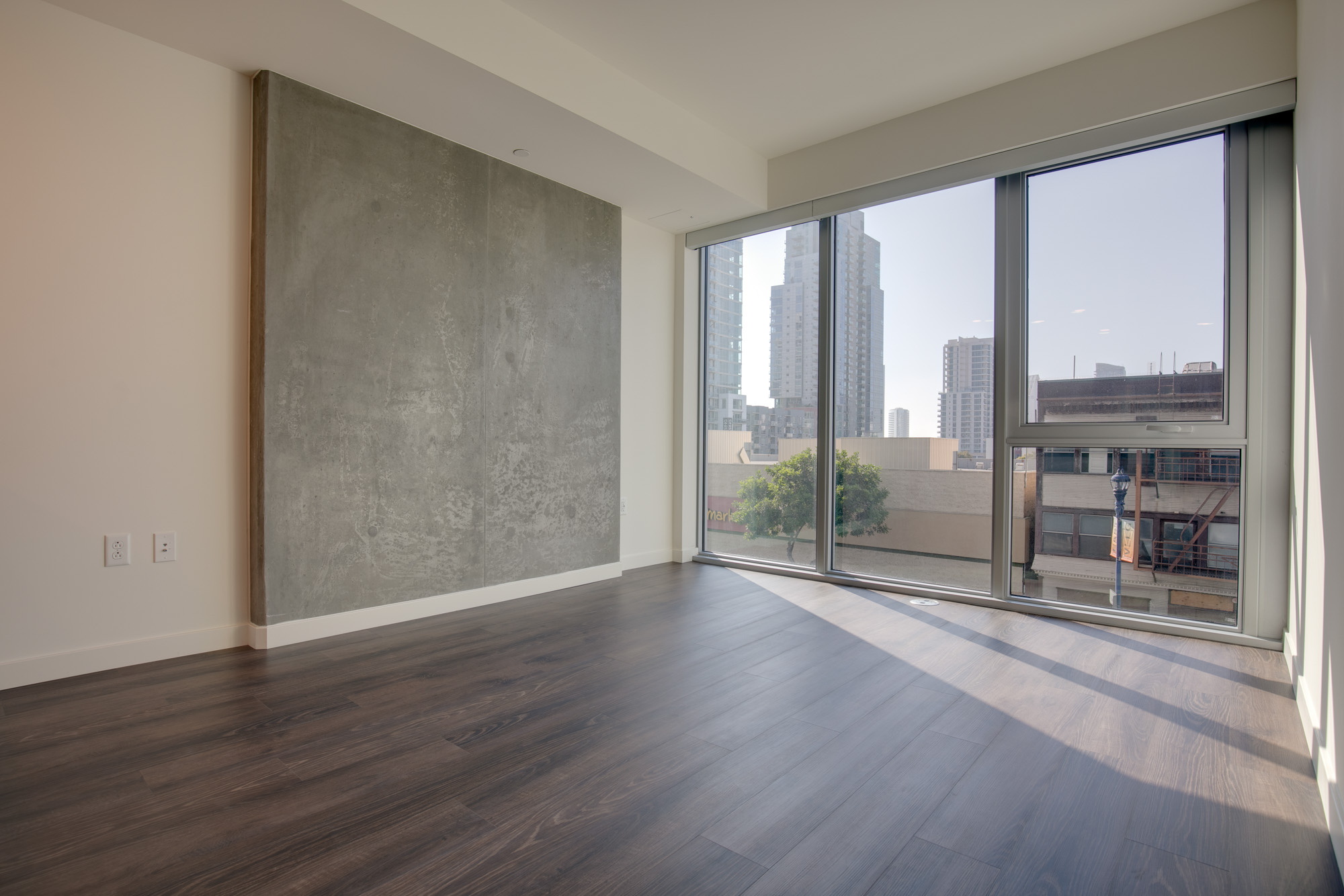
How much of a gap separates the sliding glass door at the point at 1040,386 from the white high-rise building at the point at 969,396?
0.01 meters

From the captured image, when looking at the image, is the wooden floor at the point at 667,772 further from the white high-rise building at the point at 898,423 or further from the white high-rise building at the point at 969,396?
the white high-rise building at the point at 898,423

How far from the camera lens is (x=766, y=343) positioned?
16.1 ft

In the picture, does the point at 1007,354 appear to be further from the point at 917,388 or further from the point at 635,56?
the point at 635,56

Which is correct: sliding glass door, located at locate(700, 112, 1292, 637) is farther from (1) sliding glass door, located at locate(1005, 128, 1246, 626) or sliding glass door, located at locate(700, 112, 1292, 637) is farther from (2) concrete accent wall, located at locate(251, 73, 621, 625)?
(2) concrete accent wall, located at locate(251, 73, 621, 625)

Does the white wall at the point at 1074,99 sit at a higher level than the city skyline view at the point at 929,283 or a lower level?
higher

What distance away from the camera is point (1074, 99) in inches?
133

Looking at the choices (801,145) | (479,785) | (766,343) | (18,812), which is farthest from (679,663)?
(801,145)

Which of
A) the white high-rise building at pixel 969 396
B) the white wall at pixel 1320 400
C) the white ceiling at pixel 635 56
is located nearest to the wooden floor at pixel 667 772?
the white wall at pixel 1320 400

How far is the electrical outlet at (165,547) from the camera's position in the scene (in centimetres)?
271

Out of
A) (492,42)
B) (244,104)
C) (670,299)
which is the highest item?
(492,42)

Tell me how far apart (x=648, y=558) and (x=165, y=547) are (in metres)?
3.00

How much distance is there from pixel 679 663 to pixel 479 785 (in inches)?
44.7

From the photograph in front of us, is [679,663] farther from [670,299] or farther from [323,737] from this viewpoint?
[670,299]

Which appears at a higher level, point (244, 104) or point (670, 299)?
point (244, 104)
